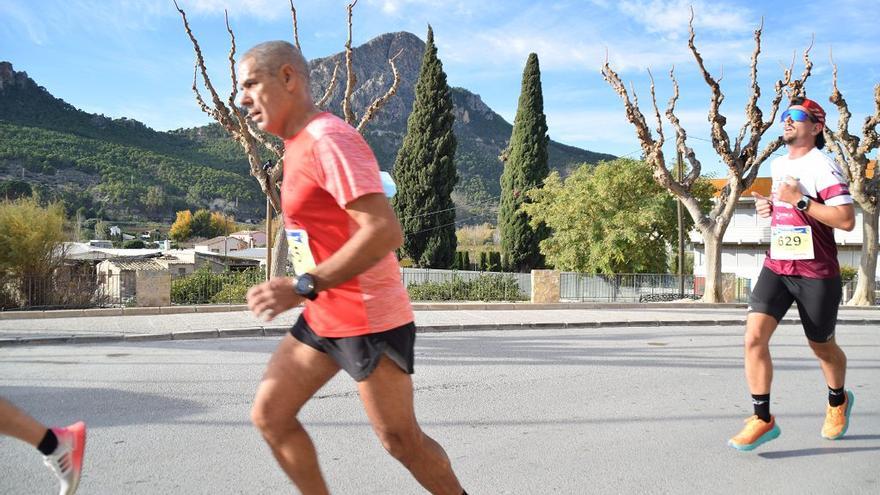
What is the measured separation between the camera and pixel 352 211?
87.1 inches

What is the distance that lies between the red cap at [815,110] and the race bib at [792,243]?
25.3 inches

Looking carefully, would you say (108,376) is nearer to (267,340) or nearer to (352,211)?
(267,340)

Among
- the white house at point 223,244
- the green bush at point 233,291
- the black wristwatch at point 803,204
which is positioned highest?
the white house at point 223,244

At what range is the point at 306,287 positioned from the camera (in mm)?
2232

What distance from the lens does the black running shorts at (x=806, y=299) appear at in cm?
418

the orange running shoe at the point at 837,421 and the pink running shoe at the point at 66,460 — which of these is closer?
the pink running shoe at the point at 66,460

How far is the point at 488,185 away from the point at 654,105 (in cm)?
7499

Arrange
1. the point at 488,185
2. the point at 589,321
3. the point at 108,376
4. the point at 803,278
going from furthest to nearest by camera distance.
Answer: the point at 488,185, the point at 589,321, the point at 108,376, the point at 803,278

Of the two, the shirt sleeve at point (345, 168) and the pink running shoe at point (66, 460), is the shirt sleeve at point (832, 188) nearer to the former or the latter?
the shirt sleeve at point (345, 168)

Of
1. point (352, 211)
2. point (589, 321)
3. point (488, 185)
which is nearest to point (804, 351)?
point (589, 321)

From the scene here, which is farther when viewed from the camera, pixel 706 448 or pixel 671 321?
pixel 671 321

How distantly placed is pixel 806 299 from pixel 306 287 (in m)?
3.19

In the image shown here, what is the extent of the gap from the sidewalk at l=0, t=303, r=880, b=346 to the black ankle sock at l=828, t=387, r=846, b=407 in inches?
312

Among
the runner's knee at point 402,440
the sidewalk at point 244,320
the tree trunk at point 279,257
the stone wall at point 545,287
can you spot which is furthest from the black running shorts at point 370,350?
the tree trunk at point 279,257
